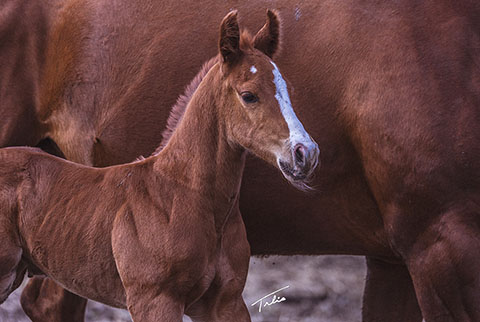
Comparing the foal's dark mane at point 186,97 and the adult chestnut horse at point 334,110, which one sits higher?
the foal's dark mane at point 186,97

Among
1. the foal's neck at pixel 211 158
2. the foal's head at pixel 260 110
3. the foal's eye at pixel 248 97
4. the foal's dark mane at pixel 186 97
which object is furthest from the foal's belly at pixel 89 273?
the foal's eye at pixel 248 97

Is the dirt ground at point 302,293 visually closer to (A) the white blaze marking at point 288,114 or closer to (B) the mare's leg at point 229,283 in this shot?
(B) the mare's leg at point 229,283

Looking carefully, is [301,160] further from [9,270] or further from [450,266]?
[9,270]

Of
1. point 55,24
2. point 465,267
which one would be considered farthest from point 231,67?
point 55,24

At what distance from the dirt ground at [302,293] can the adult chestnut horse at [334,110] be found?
169 centimetres

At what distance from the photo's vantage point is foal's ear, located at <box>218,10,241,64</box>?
3.55 meters

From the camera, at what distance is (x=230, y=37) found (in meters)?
3.55

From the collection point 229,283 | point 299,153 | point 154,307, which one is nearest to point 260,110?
point 299,153

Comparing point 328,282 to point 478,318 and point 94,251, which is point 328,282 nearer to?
point 478,318

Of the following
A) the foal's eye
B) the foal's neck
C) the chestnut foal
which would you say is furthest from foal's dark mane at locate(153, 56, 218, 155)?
the foal's eye

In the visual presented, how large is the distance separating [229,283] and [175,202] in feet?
1.31

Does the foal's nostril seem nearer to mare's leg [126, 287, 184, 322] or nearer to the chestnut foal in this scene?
the chestnut foal

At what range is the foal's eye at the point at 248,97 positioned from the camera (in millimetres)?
3496

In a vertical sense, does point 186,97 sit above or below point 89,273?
above
